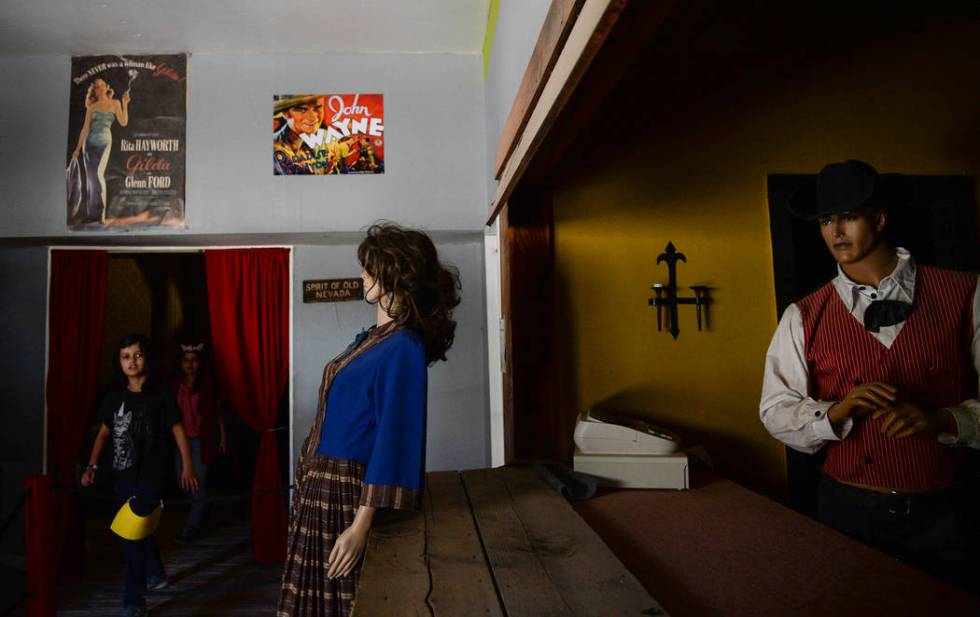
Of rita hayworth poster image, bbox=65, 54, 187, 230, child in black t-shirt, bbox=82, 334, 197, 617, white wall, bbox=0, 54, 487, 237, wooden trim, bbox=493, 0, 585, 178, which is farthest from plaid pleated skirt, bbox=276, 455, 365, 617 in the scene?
rita hayworth poster image, bbox=65, 54, 187, 230

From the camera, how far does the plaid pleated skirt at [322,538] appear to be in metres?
1.72

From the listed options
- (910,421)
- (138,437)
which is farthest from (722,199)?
(138,437)

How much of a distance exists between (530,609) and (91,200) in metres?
4.12

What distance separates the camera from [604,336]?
8.90ft

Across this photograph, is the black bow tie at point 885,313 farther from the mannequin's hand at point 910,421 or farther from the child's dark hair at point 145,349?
the child's dark hair at point 145,349

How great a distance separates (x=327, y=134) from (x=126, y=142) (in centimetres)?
135

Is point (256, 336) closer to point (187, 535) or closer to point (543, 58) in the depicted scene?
point (187, 535)

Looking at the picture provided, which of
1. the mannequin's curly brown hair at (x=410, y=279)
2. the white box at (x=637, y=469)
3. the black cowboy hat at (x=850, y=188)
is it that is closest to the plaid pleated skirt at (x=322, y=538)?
the mannequin's curly brown hair at (x=410, y=279)

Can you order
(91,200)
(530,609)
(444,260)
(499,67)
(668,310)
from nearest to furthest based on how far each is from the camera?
(530,609)
(668,310)
(499,67)
(91,200)
(444,260)

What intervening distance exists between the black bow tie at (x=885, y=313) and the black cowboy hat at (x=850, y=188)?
29 cm

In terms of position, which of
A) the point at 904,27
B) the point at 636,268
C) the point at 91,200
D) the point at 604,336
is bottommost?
the point at 604,336

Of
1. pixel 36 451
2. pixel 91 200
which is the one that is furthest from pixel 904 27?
pixel 36 451

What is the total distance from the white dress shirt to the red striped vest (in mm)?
31

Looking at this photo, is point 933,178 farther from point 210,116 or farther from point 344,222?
point 210,116
